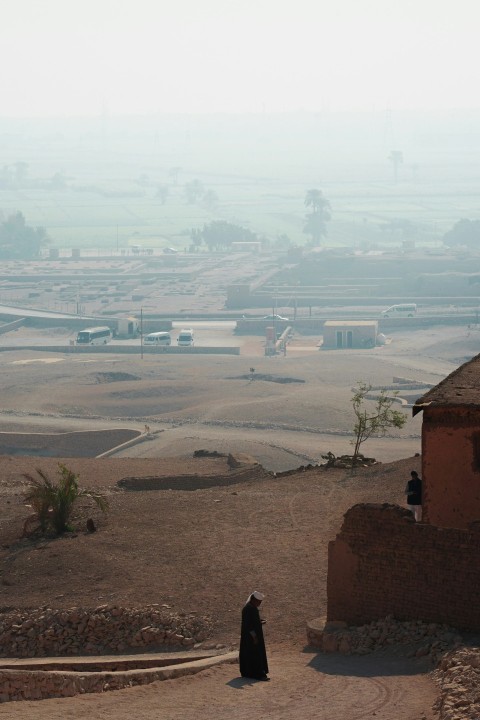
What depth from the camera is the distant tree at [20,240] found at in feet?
516

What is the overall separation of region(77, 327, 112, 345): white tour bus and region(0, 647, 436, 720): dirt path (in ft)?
220

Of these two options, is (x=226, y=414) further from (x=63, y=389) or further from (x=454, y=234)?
(x=454, y=234)

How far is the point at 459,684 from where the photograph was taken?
9.32m

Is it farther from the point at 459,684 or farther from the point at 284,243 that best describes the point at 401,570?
the point at 284,243

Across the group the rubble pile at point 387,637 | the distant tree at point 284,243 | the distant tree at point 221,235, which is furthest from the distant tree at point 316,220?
the rubble pile at point 387,637

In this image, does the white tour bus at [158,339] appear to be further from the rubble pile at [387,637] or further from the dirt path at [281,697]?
the dirt path at [281,697]

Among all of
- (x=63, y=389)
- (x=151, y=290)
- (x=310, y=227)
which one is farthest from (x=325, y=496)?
(x=310, y=227)

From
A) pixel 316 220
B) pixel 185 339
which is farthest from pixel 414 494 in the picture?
pixel 316 220

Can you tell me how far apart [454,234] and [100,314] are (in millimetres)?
84494

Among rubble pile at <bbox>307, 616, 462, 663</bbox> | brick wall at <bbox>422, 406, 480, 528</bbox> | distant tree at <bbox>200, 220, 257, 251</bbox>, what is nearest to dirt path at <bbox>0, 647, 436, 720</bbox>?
rubble pile at <bbox>307, 616, 462, 663</bbox>

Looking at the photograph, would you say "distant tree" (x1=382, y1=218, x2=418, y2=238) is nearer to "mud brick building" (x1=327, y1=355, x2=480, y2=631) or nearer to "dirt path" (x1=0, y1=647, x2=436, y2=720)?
"mud brick building" (x1=327, y1=355, x2=480, y2=631)

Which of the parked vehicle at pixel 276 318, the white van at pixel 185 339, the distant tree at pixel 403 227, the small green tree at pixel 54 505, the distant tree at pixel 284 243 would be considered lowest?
the white van at pixel 185 339

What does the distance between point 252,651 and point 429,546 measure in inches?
70.3

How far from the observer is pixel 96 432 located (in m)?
39.2
